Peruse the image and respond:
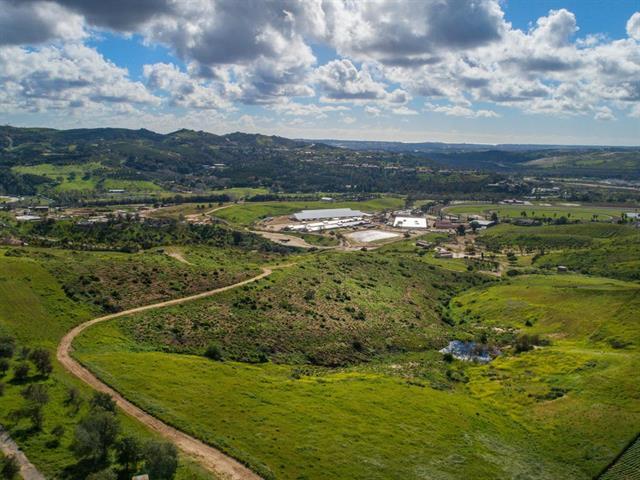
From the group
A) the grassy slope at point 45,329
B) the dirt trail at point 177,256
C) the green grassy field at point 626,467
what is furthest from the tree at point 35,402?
the dirt trail at point 177,256

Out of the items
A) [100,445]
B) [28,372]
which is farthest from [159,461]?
[28,372]

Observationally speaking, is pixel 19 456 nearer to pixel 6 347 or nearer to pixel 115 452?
pixel 115 452

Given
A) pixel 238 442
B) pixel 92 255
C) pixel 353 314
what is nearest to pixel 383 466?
pixel 238 442

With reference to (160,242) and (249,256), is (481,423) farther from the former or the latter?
(160,242)

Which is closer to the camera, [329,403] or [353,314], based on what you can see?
[329,403]

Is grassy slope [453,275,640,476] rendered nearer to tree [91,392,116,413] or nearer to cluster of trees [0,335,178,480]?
cluster of trees [0,335,178,480]

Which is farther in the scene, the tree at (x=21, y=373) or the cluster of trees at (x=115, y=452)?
the tree at (x=21, y=373)

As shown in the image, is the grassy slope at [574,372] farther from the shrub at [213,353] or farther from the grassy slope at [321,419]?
the shrub at [213,353]
